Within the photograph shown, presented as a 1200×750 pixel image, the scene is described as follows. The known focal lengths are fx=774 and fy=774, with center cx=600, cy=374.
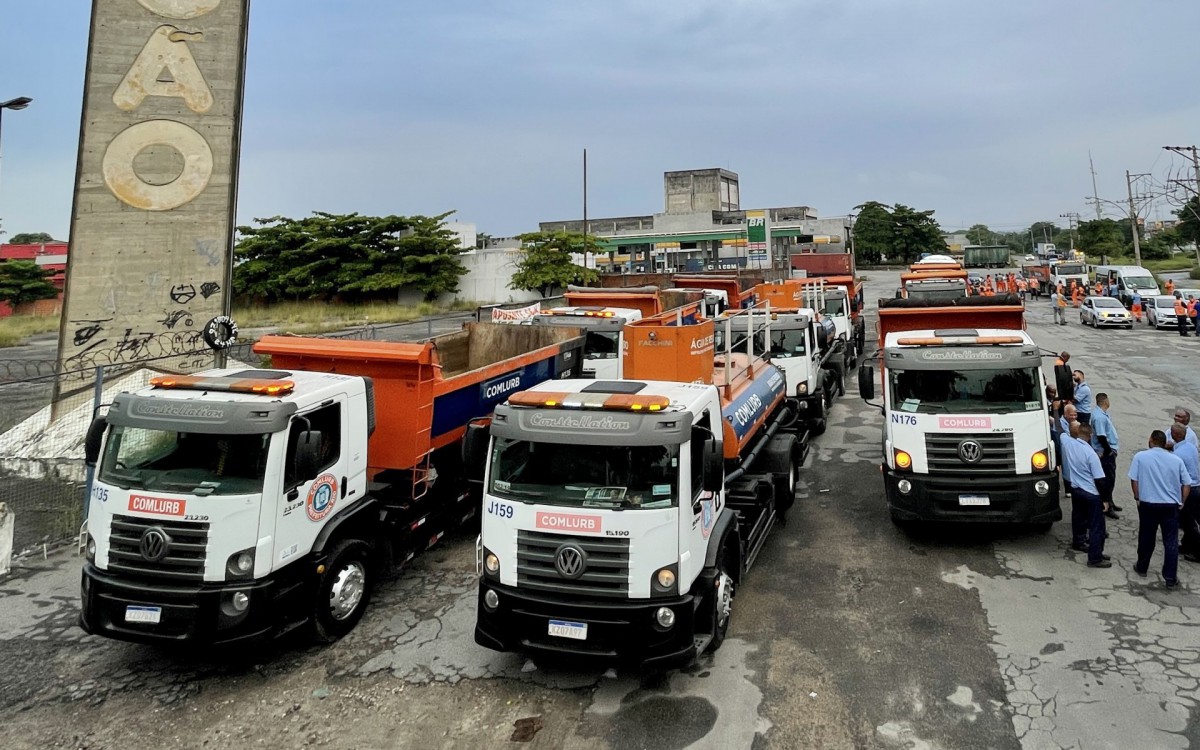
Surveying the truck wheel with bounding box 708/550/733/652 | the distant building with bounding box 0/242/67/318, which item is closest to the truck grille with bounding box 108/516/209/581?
the truck wheel with bounding box 708/550/733/652

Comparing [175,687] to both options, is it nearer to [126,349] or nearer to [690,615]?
[690,615]

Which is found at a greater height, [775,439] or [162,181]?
[162,181]

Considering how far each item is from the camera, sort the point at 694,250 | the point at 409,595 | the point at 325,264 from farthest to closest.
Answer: the point at 694,250, the point at 325,264, the point at 409,595

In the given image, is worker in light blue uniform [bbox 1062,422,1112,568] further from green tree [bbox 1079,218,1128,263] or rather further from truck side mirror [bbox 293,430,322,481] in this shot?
green tree [bbox 1079,218,1128,263]

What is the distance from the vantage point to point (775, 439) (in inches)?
438

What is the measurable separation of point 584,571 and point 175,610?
10.9ft

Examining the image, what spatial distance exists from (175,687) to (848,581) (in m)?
6.73

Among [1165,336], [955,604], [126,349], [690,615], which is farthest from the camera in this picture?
[1165,336]

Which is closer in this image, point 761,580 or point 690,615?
point 690,615

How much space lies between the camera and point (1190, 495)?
27.4 feet

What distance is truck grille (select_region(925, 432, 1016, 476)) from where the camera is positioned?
9047 millimetres

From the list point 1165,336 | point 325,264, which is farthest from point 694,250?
point 1165,336

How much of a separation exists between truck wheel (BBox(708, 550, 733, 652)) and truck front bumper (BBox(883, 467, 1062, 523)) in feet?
10.5

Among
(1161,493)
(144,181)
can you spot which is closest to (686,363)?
(1161,493)
